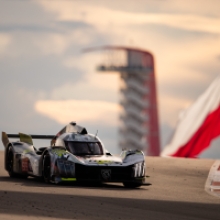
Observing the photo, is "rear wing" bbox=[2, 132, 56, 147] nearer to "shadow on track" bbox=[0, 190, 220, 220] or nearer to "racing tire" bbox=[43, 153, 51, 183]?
"racing tire" bbox=[43, 153, 51, 183]

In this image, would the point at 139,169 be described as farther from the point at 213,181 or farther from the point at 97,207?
the point at 97,207

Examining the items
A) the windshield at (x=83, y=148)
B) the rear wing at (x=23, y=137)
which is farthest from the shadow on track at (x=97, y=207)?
the rear wing at (x=23, y=137)

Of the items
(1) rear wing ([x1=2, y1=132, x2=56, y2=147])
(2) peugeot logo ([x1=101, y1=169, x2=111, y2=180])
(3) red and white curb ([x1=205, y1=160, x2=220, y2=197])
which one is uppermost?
(1) rear wing ([x1=2, y1=132, x2=56, y2=147])

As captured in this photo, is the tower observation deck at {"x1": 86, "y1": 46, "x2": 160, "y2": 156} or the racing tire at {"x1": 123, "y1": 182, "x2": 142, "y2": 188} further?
the tower observation deck at {"x1": 86, "y1": 46, "x2": 160, "y2": 156}

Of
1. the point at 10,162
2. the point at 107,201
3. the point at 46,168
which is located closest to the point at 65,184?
the point at 46,168

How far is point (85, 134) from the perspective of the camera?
74.9 feet

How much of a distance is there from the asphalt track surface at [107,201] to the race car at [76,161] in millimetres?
254

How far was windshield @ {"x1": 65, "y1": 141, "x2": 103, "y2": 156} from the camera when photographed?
22062 mm

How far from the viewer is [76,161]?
21.1 m

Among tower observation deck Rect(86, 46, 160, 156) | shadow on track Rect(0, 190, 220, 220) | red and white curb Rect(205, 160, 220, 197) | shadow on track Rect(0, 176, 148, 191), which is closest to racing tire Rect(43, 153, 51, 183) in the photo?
shadow on track Rect(0, 176, 148, 191)

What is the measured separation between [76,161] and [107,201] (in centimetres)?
351

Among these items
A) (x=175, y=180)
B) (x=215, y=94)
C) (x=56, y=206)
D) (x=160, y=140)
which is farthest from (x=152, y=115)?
(x=56, y=206)

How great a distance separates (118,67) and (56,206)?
114733 mm

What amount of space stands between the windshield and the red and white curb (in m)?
2.75
